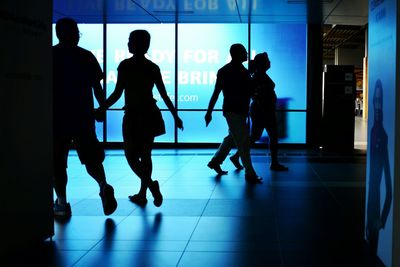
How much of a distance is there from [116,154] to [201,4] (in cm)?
364

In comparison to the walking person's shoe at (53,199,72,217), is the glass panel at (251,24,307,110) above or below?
above

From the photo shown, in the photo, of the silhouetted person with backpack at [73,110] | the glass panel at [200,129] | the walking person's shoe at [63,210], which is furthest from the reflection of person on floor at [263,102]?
the glass panel at [200,129]

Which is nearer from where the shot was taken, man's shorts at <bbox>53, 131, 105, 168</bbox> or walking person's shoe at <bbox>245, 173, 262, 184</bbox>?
man's shorts at <bbox>53, 131, 105, 168</bbox>

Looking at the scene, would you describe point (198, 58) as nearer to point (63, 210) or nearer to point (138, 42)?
point (138, 42)

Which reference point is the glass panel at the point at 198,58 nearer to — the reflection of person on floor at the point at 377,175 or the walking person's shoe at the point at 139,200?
the walking person's shoe at the point at 139,200

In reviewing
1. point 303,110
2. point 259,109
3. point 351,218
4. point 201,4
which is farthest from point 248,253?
point 303,110

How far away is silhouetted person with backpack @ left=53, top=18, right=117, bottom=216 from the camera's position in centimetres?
512

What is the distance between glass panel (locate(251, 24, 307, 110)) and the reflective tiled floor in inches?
218

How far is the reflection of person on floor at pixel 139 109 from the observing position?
5.66 meters

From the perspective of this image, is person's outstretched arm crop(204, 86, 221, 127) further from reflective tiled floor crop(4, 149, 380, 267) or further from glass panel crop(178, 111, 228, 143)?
glass panel crop(178, 111, 228, 143)

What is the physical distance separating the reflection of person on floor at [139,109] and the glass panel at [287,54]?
8298mm

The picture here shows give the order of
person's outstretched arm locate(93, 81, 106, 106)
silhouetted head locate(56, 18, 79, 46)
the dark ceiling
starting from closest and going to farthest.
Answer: silhouetted head locate(56, 18, 79, 46) → person's outstretched arm locate(93, 81, 106, 106) → the dark ceiling

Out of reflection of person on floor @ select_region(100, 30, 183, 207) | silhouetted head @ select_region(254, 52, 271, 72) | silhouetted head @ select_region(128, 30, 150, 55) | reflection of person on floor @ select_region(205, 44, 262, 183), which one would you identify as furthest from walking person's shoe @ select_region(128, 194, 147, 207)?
silhouetted head @ select_region(254, 52, 271, 72)

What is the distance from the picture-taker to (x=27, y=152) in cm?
388
